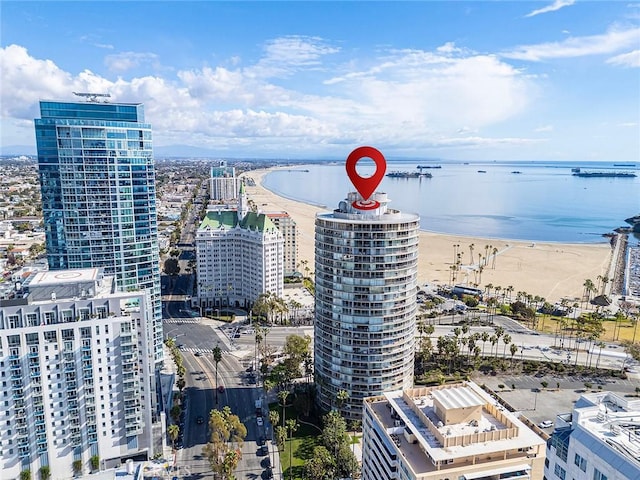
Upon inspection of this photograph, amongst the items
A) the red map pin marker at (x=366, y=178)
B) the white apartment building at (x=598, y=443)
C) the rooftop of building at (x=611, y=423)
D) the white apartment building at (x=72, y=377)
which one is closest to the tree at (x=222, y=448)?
the white apartment building at (x=72, y=377)

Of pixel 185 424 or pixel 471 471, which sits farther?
pixel 185 424

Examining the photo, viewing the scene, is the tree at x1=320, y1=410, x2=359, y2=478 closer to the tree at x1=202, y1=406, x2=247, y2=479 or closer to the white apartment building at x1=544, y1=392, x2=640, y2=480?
the tree at x1=202, y1=406, x2=247, y2=479

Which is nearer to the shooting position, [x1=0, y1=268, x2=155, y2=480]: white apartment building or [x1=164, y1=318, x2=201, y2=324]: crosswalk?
[x1=0, y1=268, x2=155, y2=480]: white apartment building

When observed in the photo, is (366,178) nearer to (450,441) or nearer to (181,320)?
(450,441)

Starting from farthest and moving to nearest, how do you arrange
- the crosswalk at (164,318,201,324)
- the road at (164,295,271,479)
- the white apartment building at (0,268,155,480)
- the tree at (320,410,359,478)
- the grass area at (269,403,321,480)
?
the crosswalk at (164,318,201,324) → the road at (164,295,271,479) → the grass area at (269,403,321,480) → the tree at (320,410,359,478) → the white apartment building at (0,268,155,480)

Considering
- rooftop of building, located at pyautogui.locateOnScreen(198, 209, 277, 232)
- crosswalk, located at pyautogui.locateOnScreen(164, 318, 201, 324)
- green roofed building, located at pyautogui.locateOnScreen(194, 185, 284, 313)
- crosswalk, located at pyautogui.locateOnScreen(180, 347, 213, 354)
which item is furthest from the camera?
green roofed building, located at pyautogui.locateOnScreen(194, 185, 284, 313)

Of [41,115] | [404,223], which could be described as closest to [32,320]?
[41,115]

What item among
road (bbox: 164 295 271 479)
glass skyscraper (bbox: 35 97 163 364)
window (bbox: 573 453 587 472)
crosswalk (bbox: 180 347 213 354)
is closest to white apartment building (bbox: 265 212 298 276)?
road (bbox: 164 295 271 479)

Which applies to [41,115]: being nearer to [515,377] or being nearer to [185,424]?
[185,424]
